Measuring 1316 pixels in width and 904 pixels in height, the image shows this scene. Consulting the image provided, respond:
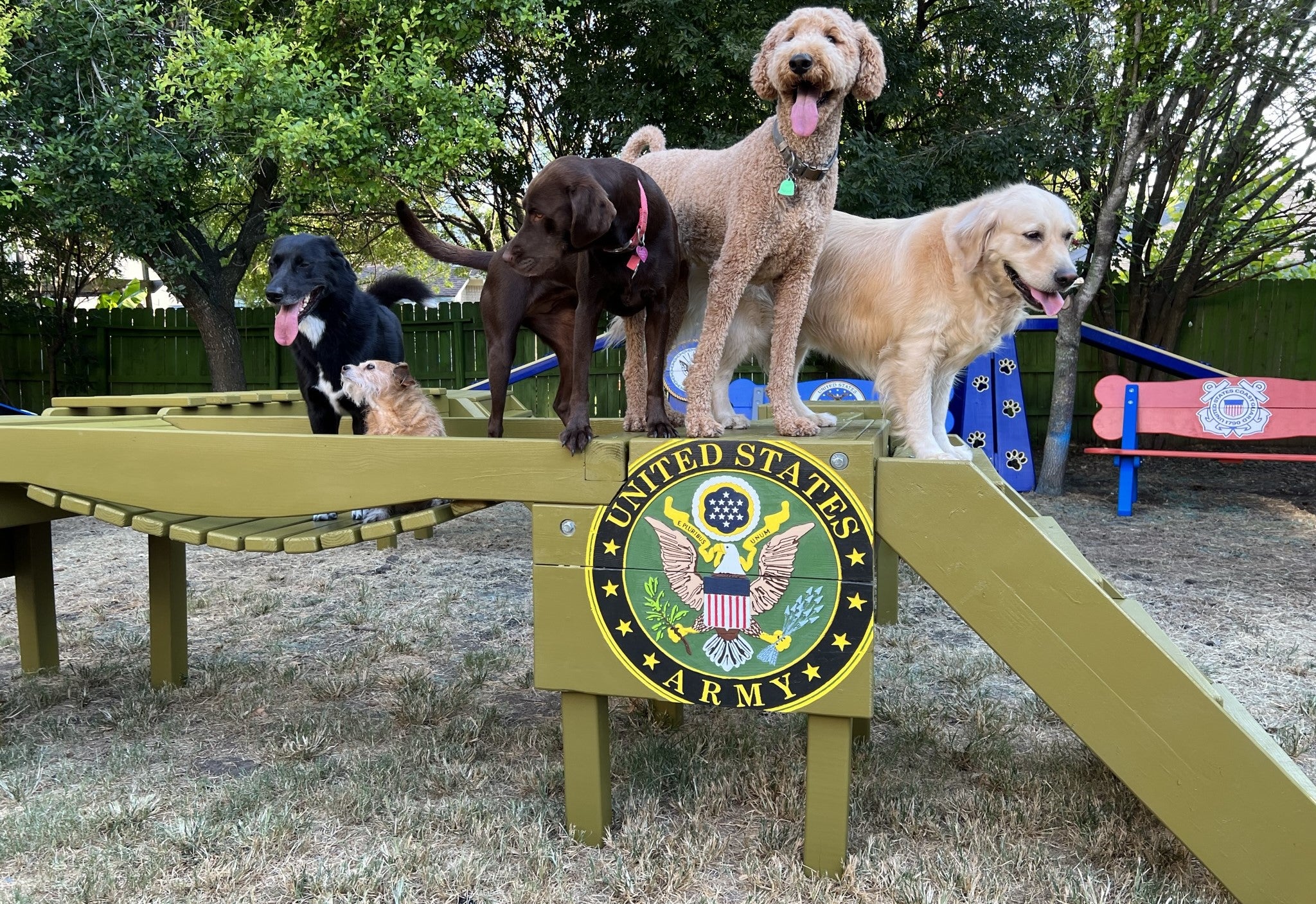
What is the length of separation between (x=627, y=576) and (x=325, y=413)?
195 centimetres

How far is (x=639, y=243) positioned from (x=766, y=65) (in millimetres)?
602

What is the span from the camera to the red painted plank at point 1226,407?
273 inches

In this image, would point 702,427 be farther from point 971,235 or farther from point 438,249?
point 438,249

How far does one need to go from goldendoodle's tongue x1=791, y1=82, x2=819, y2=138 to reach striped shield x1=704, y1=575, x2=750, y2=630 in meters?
1.13

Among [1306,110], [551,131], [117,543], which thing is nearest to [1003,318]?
[117,543]

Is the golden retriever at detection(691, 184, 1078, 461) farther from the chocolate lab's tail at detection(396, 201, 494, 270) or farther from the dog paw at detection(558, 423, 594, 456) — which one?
the chocolate lab's tail at detection(396, 201, 494, 270)

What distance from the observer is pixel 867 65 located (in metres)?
→ 2.34

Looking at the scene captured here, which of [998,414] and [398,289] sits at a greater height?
[398,289]

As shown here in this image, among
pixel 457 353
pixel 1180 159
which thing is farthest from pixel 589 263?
pixel 457 353

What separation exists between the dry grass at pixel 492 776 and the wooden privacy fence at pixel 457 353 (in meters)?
6.28

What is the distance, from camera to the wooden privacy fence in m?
10.1

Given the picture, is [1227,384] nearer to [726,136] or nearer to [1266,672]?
[1266,672]

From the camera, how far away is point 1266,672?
386cm

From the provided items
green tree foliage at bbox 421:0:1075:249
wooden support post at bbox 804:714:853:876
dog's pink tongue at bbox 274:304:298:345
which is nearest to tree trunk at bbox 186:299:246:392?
green tree foliage at bbox 421:0:1075:249
